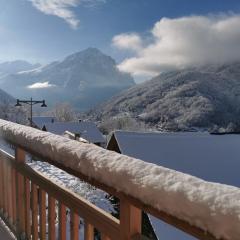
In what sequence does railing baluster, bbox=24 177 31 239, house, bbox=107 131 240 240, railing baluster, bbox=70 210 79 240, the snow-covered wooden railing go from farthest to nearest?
house, bbox=107 131 240 240
railing baluster, bbox=24 177 31 239
railing baluster, bbox=70 210 79 240
the snow-covered wooden railing

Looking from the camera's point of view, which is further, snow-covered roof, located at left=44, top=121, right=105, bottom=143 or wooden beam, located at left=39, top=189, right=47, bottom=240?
snow-covered roof, located at left=44, top=121, right=105, bottom=143

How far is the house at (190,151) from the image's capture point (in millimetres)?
11211

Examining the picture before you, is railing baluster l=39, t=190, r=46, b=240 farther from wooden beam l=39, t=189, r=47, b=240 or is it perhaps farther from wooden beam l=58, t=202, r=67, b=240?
wooden beam l=58, t=202, r=67, b=240

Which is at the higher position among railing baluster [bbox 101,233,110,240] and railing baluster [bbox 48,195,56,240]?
railing baluster [bbox 101,233,110,240]

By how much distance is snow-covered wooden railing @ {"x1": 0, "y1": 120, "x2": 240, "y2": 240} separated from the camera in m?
0.96

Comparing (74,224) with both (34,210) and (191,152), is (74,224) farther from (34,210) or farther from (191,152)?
(191,152)

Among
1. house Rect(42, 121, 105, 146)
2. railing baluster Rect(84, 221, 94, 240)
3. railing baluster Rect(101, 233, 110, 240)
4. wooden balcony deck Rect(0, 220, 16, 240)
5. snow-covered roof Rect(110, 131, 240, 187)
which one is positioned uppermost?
railing baluster Rect(101, 233, 110, 240)

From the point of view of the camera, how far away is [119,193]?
137cm

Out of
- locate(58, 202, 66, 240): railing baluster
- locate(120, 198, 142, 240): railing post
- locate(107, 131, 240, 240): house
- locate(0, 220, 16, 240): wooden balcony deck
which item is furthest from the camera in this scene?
locate(107, 131, 240, 240): house

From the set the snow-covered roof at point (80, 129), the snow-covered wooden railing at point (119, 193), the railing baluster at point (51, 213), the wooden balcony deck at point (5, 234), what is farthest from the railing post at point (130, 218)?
the snow-covered roof at point (80, 129)

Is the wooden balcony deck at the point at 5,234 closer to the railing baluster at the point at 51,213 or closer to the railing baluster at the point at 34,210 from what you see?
the railing baluster at the point at 34,210

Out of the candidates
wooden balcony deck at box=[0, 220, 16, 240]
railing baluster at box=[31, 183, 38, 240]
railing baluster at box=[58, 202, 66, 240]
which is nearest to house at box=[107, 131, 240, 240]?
wooden balcony deck at box=[0, 220, 16, 240]

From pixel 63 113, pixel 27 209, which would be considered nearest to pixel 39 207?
pixel 27 209

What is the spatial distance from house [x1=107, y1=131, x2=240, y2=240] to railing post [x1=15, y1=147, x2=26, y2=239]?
7.66 meters
